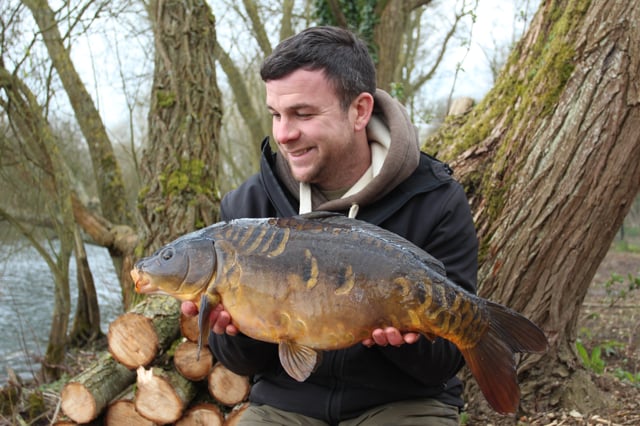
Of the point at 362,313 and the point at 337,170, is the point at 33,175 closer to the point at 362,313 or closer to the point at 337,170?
the point at 337,170

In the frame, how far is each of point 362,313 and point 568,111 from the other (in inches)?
85.7

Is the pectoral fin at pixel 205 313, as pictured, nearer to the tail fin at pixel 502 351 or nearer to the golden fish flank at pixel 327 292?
the golden fish flank at pixel 327 292

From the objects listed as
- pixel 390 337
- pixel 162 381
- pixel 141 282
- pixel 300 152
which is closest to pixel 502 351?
pixel 390 337

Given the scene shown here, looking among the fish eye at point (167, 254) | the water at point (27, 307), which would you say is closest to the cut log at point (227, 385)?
the fish eye at point (167, 254)

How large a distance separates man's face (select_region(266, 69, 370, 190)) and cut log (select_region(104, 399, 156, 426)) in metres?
2.27

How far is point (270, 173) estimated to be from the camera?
283 cm

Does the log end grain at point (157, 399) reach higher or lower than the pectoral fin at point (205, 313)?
lower

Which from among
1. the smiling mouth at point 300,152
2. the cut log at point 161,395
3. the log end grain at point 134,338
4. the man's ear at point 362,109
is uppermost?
the man's ear at point 362,109

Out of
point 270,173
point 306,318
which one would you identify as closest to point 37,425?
point 270,173

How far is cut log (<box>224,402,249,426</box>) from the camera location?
3.82 meters

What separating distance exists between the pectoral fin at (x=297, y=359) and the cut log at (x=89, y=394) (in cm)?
240

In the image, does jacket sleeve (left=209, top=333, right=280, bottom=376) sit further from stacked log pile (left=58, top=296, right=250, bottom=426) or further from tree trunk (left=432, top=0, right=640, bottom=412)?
tree trunk (left=432, top=0, right=640, bottom=412)

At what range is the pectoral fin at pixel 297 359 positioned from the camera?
2.10 meters

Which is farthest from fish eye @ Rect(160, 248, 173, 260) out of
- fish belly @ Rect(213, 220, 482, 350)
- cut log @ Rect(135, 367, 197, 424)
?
cut log @ Rect(135, 367, 197, 424)
